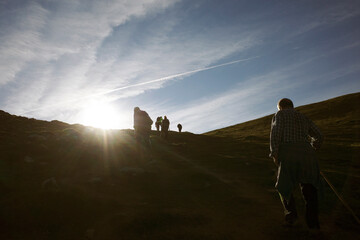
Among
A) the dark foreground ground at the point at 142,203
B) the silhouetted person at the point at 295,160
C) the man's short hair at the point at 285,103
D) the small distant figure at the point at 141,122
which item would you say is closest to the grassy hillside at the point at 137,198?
the dark foreground ground at the point at 142,203

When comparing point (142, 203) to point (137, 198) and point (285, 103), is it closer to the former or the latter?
point (137, 198)

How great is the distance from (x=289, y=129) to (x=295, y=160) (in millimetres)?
672

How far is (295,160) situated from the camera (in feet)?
16.8

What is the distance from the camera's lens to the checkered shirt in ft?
17.3

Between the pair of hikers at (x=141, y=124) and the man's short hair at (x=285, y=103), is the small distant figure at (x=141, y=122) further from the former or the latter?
the man's short hair at (x=285, y=103)

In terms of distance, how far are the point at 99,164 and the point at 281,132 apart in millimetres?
9423

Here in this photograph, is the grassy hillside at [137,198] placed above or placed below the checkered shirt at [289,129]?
below

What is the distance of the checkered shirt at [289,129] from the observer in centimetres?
526

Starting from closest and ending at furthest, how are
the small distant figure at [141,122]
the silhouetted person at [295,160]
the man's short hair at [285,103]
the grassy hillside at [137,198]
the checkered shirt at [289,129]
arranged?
1. the silhouetted person at [295,160]
2. the checkered shirt at [289,129]
3. the grassy hillside at [137,198]
4. the man's short hair at [285,103]
5. the small distant figure at [141,122]

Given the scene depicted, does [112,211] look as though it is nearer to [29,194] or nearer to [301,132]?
[29,194]

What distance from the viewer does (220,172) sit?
40.0 feet

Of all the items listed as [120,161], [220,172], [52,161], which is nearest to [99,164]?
[120,161]

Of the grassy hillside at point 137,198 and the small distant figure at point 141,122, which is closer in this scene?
the grassy hillside at point 137,198

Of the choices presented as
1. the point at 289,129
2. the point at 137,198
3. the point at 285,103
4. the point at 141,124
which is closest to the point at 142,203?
the point at 137,198
